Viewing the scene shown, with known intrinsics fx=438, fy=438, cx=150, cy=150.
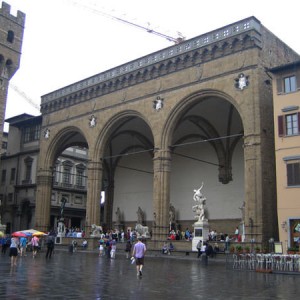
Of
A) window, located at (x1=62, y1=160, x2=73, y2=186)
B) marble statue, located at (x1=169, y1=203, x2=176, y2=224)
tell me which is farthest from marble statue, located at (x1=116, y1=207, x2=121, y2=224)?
window, located at (x1=62, y1=160, x2=73, y2=186)

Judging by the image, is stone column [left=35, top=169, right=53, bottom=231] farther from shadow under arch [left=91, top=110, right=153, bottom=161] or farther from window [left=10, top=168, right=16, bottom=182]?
window [left=10, top=168, right=16, bottom=182]

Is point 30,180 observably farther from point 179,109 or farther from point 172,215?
point 179,109

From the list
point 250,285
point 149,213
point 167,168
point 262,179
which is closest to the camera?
point 250,285

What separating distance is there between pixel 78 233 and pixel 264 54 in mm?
19818

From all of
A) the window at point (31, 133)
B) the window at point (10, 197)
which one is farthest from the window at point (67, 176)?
the window at point (10, 197)

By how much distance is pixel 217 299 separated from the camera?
390 inches

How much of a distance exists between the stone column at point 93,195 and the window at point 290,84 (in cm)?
1617

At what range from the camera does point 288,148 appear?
2303 cm

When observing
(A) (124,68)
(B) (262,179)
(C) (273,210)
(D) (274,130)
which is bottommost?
(C) (273,210)

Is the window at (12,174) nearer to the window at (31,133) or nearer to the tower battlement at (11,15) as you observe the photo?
the window at (31,133)

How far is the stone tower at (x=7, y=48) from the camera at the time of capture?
137 ft

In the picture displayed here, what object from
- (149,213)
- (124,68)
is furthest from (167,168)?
(149,213)

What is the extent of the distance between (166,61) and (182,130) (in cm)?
877

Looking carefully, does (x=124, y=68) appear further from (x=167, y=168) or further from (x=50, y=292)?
(x=50, y=292)
